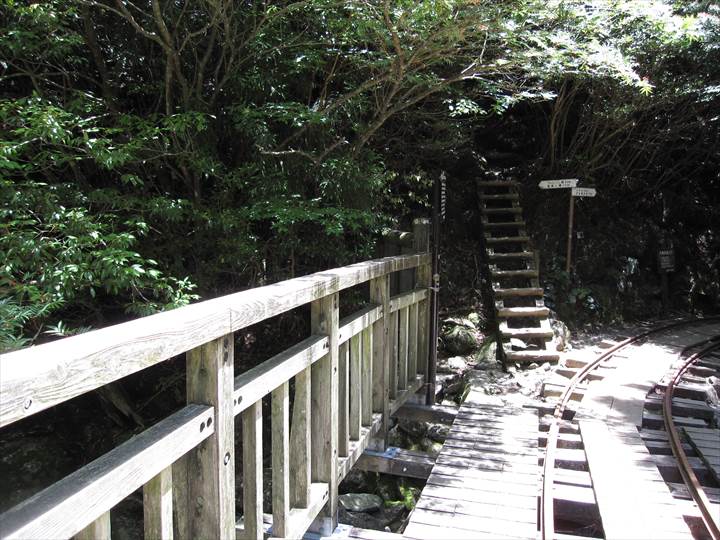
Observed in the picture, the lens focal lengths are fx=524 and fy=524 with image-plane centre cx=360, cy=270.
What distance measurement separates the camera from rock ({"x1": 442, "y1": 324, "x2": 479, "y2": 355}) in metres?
6.99

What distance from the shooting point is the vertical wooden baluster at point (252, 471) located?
2.02 metres

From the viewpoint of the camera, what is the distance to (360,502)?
4918 millimetres

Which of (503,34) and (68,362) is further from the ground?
(503,34)

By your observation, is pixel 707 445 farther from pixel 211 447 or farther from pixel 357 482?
pixel 211 447

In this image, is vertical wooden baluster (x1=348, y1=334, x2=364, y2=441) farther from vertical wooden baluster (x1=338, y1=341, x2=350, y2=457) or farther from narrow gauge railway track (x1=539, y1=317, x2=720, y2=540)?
narrow gauge railway track (x1=539, y1=317, x2=720, y2=540)

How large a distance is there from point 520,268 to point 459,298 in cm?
103

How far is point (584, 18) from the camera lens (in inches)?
177

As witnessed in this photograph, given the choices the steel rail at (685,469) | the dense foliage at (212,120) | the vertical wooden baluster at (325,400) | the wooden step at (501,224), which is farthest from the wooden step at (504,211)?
the vertical wooden baluster at (325,400)

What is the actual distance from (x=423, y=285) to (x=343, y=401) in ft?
7.08

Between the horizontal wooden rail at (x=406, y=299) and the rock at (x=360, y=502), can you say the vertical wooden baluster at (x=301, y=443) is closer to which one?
the horizontal wooden rail at (x=406, y=299)

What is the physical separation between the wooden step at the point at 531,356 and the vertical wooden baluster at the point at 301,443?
4126 mm

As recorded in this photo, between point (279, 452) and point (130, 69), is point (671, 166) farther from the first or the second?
point (279, 452)

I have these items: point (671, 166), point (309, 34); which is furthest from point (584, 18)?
point (671, 166)

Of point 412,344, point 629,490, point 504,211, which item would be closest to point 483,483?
point 629,490
